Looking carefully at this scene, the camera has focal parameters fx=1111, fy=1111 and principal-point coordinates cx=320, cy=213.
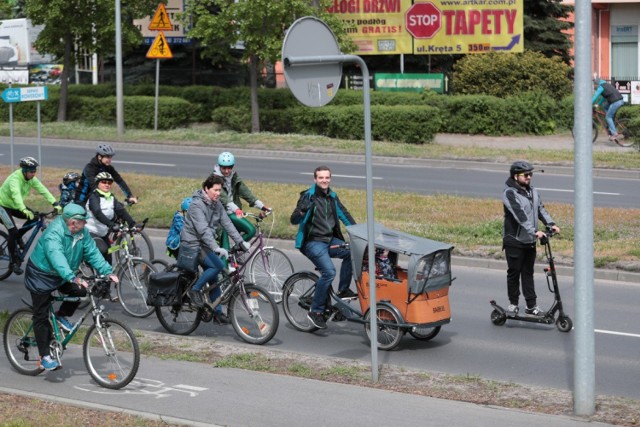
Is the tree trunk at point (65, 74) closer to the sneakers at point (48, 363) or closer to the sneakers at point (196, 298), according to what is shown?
the sneakers at point (196, 298)

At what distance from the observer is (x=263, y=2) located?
3434 centimetres

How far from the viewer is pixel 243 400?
8.98m

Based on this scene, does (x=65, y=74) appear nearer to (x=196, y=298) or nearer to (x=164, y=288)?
(x=164, y=288)

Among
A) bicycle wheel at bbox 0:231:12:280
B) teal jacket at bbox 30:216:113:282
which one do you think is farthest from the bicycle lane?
bicycle wheel at bbox 0:231:12:280

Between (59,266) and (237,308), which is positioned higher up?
(59,266)

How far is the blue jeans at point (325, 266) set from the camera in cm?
1175

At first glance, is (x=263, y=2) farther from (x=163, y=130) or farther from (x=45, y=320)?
(x=45, y=320)

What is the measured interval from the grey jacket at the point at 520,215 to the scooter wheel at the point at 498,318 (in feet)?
2.63

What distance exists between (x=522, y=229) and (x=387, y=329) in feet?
6.46

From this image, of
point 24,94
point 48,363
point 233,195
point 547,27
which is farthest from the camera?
point 547,27

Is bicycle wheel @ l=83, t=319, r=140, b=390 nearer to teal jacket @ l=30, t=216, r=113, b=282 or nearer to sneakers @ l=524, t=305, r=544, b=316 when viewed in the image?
teal jacket @ l=30, t=216, r=113, b=282

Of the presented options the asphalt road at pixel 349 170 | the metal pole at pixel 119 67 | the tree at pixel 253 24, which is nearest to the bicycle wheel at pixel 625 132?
the asphalt road at pixel 349 170

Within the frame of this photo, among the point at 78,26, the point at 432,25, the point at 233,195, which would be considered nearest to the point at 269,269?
the point at 233,195

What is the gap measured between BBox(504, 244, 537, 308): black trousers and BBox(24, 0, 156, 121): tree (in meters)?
28.6
